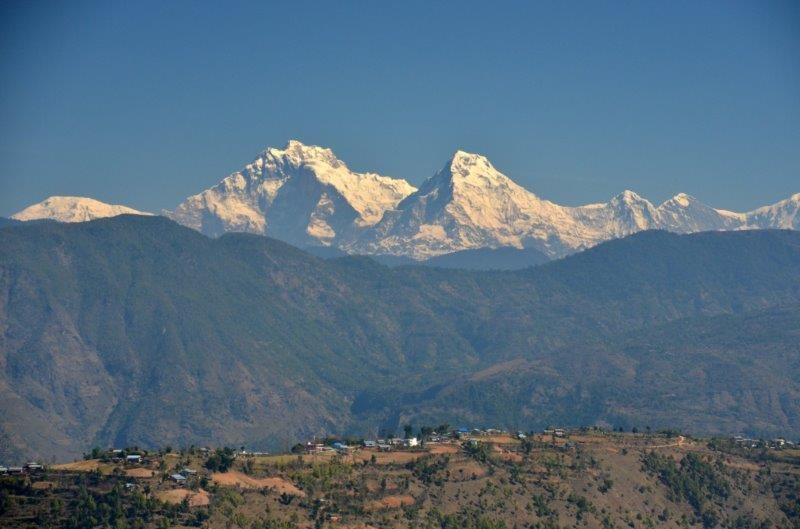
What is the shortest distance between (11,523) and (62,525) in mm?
5844

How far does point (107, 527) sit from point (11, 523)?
1112 cm

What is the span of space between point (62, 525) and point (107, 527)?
5.34 meters

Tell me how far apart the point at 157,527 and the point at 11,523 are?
1692cm

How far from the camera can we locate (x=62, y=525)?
654 ft

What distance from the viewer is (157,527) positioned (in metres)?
199

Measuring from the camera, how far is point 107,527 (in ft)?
652
